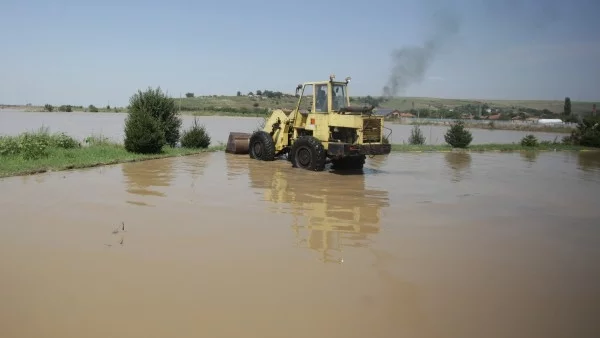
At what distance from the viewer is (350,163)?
45.6ft

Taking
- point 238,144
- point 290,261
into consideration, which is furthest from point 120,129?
point 290,261

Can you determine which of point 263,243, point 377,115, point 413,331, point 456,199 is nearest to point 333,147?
point 377,115

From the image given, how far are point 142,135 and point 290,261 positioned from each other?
38.3 ft

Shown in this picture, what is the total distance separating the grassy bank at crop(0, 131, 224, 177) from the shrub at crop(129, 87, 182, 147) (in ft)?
5.24

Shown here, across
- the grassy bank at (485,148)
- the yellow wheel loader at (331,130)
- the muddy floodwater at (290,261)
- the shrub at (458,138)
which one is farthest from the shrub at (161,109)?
the shrub at (458,138)

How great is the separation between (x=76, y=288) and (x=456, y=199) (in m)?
7.05

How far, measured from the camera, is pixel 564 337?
12.1 ft

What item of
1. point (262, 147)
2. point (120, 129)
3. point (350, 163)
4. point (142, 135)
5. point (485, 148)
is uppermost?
point (142, 135)

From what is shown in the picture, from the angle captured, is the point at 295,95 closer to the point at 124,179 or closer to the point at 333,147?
the point at 333,147

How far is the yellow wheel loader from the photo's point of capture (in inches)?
497

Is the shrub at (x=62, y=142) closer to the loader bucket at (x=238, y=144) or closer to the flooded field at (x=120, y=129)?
the flooded field at (x=120, y=129)

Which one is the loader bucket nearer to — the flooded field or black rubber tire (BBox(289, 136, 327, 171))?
black rubber tire (BBox(289, 136, 327, 171))

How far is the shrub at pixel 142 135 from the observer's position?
611 inches

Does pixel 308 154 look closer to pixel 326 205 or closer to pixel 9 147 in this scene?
Result: pixel 326 205
